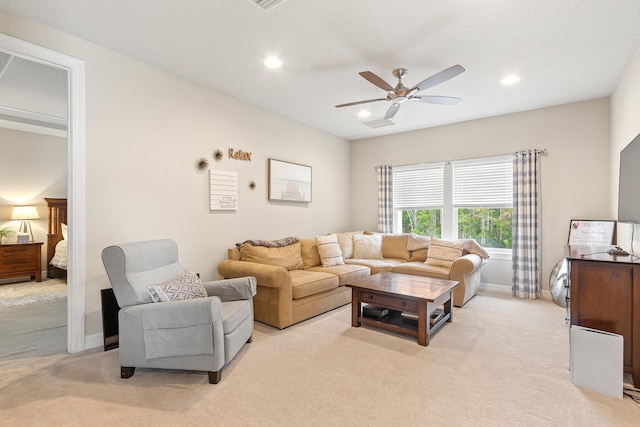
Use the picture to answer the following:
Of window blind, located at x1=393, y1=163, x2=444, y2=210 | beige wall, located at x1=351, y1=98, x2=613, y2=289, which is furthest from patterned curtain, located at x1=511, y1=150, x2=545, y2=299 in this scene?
window blind, located at x1=393, y1=163, x2=444, y2=210

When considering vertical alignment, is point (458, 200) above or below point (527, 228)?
above

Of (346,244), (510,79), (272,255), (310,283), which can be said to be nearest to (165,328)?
(310,283)

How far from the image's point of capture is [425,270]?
4.24 meters

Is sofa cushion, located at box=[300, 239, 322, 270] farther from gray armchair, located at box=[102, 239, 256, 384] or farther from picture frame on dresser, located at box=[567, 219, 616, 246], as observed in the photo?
picture frame on dresser, located at box=[567, 219, 616, 246]

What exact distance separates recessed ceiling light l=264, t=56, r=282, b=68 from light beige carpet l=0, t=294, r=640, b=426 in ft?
9.32

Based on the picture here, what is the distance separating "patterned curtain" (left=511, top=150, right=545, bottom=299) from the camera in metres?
4.48

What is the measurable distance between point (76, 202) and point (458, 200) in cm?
530

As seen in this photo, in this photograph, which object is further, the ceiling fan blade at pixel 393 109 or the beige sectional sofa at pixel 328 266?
the ceiling fan blade at pixel 393 109

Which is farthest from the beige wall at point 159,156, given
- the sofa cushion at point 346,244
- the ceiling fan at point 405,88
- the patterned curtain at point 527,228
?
the patterned curtain at point 527,228

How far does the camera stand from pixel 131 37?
8.93 feet

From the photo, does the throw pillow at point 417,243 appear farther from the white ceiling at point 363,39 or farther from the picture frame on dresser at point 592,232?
the white ceiling at point 363,39

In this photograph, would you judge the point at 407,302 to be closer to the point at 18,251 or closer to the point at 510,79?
the point at 510,79

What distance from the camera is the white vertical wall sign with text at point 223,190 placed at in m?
3.79

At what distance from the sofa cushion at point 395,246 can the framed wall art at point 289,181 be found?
5.27 ft
